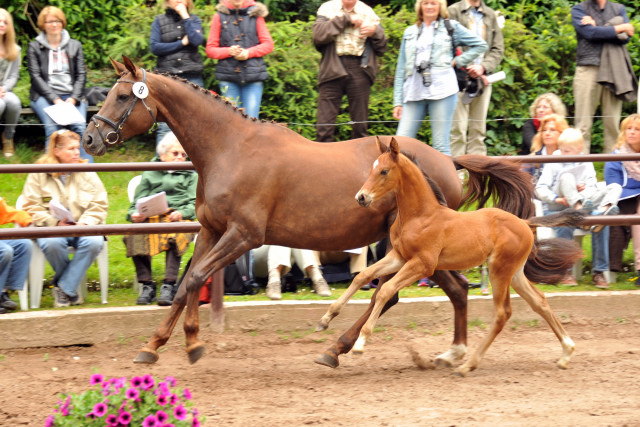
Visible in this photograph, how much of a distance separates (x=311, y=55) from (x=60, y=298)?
464 cm

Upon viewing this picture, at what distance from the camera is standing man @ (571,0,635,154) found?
31.5ft

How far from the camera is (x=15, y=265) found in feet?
23.8

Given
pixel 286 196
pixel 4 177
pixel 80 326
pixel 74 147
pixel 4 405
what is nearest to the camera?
pixel 4 405

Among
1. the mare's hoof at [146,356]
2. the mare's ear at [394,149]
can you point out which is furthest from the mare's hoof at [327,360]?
the mare's ear at [394,149]

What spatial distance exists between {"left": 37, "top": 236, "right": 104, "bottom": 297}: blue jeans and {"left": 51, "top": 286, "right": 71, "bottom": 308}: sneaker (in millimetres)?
59

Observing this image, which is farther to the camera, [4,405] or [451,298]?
[451,298]

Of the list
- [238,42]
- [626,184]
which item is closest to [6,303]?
[238,42]

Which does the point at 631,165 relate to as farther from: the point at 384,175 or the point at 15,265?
the point at 15,265

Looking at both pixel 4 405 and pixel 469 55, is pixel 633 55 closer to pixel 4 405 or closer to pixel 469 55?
pixel 469 55

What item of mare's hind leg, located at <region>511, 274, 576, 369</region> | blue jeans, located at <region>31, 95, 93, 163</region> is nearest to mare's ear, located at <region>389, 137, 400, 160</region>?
mare's hind leg, located at <region>511, 274, 576, 369</region>

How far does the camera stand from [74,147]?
7.58m

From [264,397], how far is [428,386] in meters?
1.06

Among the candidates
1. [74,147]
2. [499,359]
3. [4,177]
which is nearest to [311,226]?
[499,359]

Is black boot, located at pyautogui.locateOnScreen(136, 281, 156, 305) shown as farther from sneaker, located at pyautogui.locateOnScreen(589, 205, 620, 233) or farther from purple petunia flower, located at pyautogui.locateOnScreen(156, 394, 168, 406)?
sneaker, located at pyautogui.locateOnScreen(589, 205, 620, 233)
